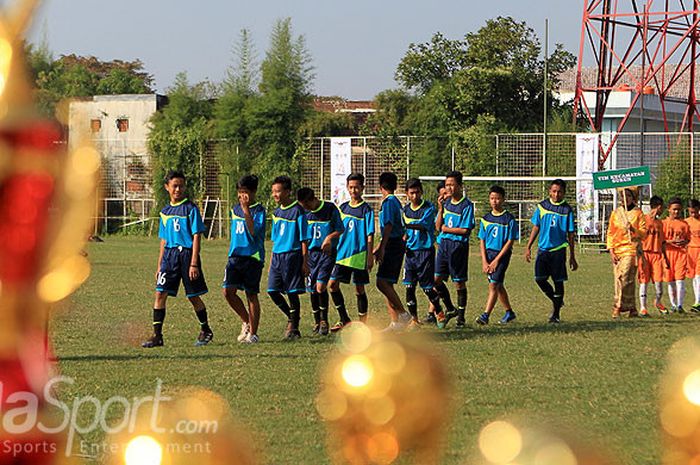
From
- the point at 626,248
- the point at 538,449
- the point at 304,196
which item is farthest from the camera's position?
the point at 626,248

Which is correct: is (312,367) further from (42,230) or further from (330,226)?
(42,230)

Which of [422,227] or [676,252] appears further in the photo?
[676,252]

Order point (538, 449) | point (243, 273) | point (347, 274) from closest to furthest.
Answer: point (538, 449) < point (243, 273) < point (347, 274)

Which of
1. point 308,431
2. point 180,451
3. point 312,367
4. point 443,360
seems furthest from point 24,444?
point 312,367

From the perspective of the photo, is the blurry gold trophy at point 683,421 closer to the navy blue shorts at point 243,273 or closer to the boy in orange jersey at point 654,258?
the navy blue shorts at point 243,273

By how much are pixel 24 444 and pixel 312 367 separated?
8.40 meters

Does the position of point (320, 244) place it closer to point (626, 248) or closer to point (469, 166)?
point (626, 248)

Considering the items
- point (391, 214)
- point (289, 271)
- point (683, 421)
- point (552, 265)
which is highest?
point (391, 214)

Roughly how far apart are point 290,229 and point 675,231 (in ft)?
23.1

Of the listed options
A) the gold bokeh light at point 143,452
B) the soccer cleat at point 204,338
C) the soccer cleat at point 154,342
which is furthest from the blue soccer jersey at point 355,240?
the gold bokeh light at point 143,452

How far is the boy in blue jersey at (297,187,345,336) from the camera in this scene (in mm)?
12734

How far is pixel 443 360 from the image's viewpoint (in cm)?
215

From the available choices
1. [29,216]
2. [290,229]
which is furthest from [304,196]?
[29,216]

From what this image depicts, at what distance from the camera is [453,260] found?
14.1 meters
